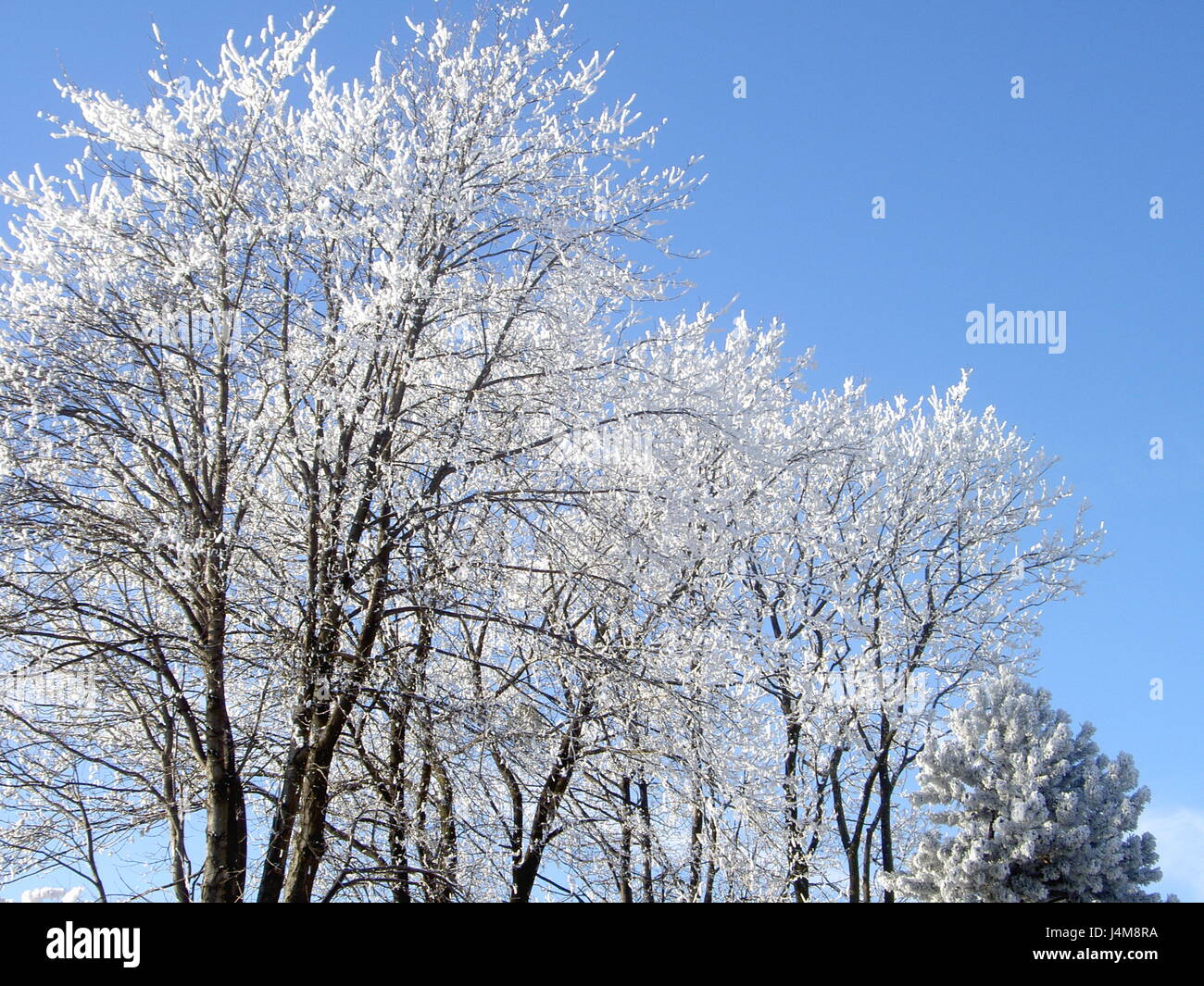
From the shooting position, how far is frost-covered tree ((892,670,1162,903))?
1467cm

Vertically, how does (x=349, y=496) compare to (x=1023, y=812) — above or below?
above

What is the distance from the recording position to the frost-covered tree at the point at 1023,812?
1467 centimetres

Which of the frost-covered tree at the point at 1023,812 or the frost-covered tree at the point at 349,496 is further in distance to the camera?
the frost-covered tree at the point at 1023,812

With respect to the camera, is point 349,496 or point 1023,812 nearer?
point 349,496

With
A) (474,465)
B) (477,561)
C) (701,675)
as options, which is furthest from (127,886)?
(701,675)

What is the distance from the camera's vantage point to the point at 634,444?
30.0 ft

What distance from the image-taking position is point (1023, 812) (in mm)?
14750

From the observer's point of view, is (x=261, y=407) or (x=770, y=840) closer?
(x=261, y=407)

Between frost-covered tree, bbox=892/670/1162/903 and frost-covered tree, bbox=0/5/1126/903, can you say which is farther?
frost-covered tree, bbox=892/670/1162/903
